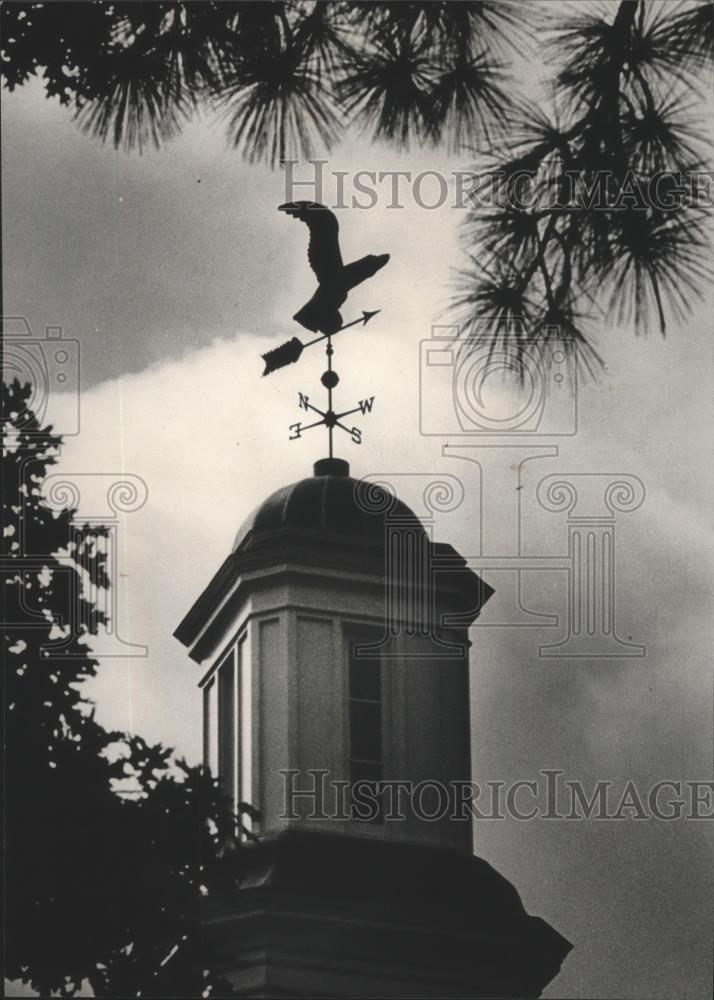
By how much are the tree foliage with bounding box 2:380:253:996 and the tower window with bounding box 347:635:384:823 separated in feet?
0.84

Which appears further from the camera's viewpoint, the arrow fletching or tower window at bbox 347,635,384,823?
the arrow fletching

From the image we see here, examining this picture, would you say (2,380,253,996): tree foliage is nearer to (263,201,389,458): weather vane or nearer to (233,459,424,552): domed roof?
(233,459,424,552): domed roof

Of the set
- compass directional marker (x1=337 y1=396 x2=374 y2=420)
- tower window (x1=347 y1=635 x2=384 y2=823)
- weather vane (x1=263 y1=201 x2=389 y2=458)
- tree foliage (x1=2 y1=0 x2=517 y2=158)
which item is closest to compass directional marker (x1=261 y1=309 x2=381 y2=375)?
weather vane (x1=263 y1=201 x2=389 y2=458)

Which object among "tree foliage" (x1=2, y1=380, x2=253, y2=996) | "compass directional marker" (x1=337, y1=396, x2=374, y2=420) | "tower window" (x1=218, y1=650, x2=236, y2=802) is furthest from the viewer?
"compass directional marker" (x1=337, y1=396, x2=374, y2=420)

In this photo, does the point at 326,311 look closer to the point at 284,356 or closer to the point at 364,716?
the point at 284,356

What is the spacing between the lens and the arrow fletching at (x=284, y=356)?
3318 millimetres

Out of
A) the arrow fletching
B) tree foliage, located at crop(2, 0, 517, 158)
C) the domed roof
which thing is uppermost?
tree foliage, located at crop(2, 0, 517, 158)

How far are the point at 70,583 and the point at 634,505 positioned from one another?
1065 mm

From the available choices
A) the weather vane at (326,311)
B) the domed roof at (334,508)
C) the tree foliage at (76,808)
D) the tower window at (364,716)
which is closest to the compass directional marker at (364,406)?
the weather vane at (326,311)

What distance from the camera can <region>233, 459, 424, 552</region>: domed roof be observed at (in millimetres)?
3240

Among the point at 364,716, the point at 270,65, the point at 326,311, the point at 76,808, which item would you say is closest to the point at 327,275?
the point at 326,311

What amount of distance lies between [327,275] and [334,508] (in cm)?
45

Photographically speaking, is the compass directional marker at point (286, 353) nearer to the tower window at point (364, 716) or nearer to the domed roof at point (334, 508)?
the domed roof at point (334, 508)

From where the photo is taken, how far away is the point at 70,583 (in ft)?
10.7
